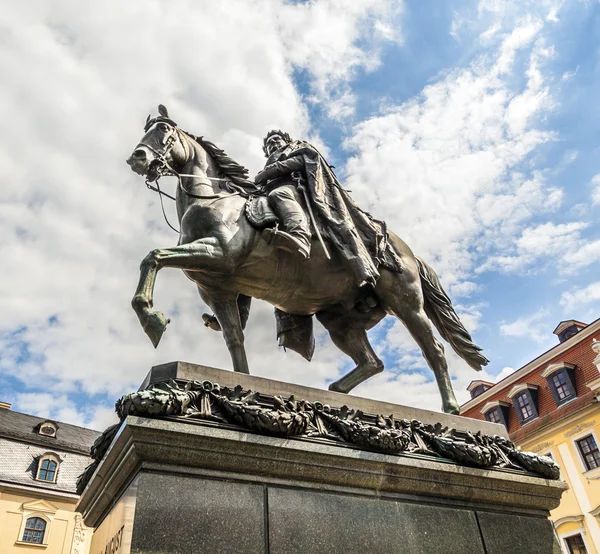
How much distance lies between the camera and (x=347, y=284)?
701 centimetres

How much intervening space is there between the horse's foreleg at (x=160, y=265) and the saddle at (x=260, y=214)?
62 cm

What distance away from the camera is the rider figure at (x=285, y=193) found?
6352mm

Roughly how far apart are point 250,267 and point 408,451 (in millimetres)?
2633

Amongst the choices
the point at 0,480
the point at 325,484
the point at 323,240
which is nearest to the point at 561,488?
the point at 325,484

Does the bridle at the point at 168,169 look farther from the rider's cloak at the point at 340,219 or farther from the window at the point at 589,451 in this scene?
the window at the point at 589,451

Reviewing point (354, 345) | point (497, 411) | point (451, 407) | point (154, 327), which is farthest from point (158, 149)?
point (497, 411)

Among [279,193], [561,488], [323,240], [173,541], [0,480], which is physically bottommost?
[173,541]

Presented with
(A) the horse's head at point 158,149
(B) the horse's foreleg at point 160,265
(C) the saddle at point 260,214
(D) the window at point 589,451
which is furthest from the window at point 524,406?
(B) the horse's foreleg at point 160,265

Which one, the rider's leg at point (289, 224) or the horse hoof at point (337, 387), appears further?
the horse hoof at point (337, 387)

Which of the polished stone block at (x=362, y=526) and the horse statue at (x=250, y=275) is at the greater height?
the horse statue at (x=250, y=275)

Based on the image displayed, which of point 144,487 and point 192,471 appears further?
point 192,471

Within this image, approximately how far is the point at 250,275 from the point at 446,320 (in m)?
3.07

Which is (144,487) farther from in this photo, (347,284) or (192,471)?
(347,284)

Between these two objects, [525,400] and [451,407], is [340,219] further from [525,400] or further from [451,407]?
[525,400]
